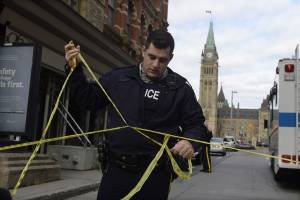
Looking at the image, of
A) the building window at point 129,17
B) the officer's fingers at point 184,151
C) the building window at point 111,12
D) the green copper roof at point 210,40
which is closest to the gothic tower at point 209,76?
the green copper roof at point 210,40

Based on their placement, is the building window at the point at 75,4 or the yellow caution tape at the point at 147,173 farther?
the building window at the point at 75,4

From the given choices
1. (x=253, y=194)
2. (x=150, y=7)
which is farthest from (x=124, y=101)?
(x=150, y=7)

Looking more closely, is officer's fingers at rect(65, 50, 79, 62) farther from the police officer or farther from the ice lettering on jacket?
the ice lettering on jacket

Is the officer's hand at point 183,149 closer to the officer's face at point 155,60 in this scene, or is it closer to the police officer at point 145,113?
the police officer at point 145,113

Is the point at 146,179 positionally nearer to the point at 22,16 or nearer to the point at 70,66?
the point at 70,66

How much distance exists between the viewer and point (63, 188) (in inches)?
383

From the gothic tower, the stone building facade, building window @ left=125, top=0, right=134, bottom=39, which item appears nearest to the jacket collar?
building window @ left=125, top=0, right=134, bottom=39

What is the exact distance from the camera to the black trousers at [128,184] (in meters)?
3.31

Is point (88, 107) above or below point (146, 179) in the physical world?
above

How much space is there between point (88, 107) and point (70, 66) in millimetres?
363

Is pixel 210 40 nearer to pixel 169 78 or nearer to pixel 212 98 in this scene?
pixel 212 98

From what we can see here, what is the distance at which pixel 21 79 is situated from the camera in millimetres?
9703

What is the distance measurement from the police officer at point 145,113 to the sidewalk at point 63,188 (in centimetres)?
511

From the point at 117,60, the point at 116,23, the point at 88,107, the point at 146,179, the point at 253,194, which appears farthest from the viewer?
the point at 116,23
